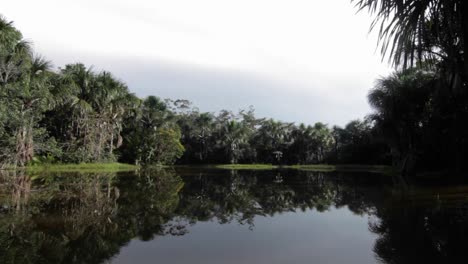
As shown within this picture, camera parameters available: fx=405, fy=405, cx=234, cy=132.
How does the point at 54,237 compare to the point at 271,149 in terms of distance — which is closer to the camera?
the point at 54,237

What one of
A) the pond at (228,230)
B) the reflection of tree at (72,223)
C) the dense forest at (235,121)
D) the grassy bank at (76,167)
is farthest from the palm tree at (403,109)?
the grassy bank at (76,167)

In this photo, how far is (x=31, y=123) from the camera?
24047mm

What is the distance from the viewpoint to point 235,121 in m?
60.6

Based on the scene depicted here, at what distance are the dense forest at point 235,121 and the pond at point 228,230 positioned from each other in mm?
2619

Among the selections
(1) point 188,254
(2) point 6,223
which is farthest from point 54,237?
(1) point 188,254

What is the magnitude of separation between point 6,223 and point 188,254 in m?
3.64

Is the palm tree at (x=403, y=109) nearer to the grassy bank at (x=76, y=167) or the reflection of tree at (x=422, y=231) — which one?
the reflection of tree at (x=422, y=231)

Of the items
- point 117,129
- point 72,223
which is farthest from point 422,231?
point 117,129

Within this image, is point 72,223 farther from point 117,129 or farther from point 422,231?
point 117,129

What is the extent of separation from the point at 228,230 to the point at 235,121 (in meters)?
53.4

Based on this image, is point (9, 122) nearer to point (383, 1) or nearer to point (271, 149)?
point (383, 1)

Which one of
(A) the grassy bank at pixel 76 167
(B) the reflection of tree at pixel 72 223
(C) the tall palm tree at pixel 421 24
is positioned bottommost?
(B) the reflection of tree at pixel 72 223

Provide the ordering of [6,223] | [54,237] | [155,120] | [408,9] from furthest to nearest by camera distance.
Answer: [155,120] → [6,223] → [54,237] → [408,9]

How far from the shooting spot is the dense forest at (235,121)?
4.95 meters
